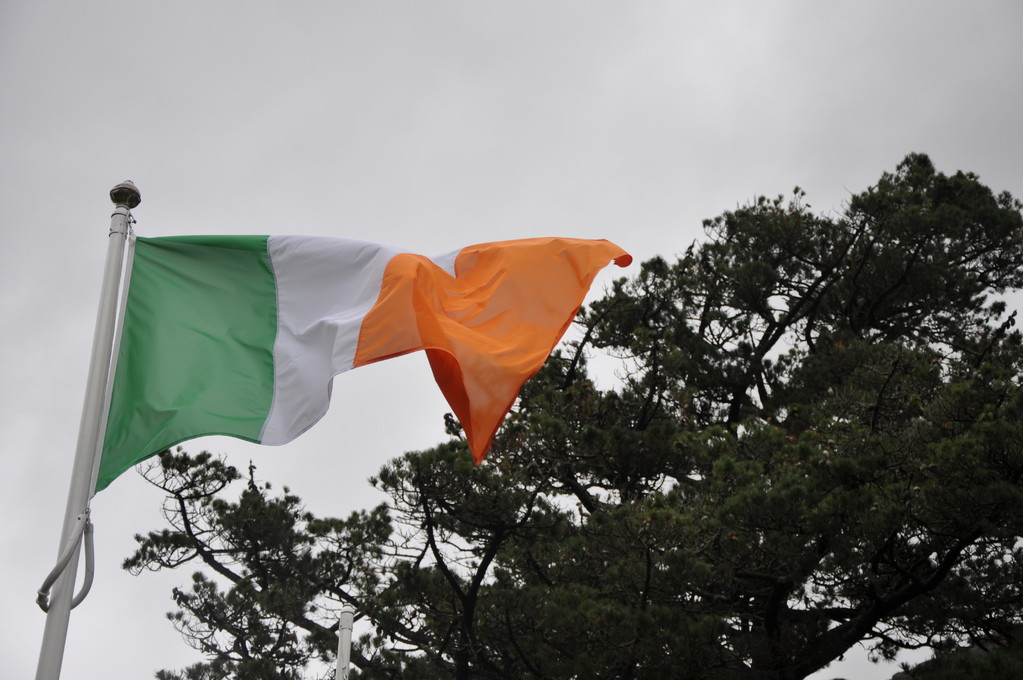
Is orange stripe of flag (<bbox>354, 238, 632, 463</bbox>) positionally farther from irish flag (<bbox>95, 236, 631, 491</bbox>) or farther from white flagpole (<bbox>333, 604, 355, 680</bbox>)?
white flagpole (<bbox>333, 604, 355, 680</bbox>)

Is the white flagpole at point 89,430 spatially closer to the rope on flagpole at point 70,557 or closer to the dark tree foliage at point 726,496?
the rope on flagpole at point 70,557

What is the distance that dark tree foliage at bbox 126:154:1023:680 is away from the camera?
8.87 m

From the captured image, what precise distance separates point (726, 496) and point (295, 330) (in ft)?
17.4

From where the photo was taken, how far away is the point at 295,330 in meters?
5.19

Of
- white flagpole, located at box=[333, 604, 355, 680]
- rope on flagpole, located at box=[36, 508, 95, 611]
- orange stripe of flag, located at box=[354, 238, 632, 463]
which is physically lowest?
rope on flagpole, located at box=[36, 508, 95, 611]

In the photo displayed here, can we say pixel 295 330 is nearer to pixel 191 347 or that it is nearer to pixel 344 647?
pixel 191 347

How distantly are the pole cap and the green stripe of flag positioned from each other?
1.16ft

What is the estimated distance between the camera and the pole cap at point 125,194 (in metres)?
4.62

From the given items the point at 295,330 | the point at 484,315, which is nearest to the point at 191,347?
the point at 295,330

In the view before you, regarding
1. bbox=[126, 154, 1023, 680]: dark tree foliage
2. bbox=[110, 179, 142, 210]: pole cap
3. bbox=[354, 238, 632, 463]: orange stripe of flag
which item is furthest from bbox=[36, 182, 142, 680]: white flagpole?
bbox=[126, 154, 1023, 680]: dark tree foliage

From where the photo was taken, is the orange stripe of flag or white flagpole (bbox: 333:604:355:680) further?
white flagpole (bbox: 333:604:355:680)

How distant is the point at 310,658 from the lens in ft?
48.2

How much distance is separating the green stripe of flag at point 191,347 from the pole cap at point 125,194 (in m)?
0.35

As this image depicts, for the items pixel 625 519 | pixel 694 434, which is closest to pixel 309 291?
pixel 625 519
